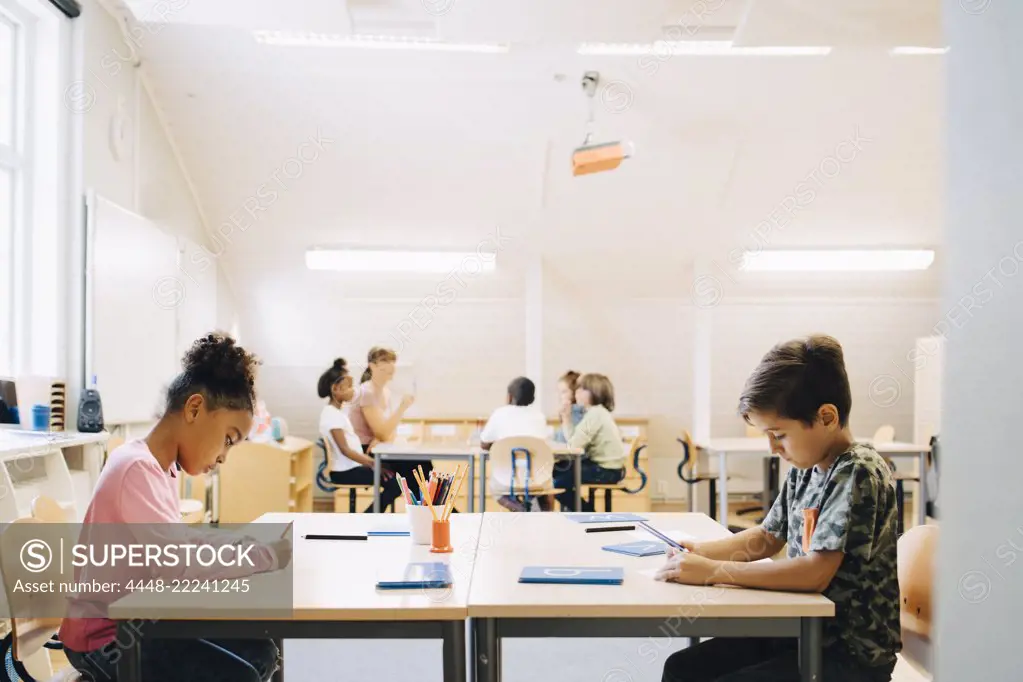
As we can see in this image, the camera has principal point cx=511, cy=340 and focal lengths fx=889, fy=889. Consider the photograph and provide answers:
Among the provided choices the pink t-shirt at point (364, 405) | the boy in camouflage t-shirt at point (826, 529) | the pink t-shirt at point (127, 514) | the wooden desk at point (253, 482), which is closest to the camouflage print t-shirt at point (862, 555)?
the boy in camouflage t-shirt at point (826, 529)

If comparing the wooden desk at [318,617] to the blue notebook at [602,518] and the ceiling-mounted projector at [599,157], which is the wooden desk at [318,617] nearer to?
the blue notebook at [602,518]

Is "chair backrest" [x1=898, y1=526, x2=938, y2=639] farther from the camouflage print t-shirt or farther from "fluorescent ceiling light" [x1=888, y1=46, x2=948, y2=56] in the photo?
"fluorescent ceiling light" [x1=888, y1=46, x2=948, y2=56]

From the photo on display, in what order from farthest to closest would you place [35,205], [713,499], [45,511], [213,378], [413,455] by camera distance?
[713,499] → [413,455] → [35,205] → [45,511] → [213,378]

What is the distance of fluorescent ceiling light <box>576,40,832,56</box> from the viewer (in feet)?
18.7

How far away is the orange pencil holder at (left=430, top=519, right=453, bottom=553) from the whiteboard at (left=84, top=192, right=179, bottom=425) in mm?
3332

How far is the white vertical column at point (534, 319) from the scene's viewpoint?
7660mm

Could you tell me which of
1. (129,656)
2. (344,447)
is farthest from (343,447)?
(129,656)

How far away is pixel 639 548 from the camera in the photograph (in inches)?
90.7

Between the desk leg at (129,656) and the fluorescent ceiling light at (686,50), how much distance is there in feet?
15.7

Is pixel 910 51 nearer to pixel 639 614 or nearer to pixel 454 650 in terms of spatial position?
pixel 639 614

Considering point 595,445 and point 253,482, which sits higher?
point 595,445

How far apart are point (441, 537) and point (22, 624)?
1.11m

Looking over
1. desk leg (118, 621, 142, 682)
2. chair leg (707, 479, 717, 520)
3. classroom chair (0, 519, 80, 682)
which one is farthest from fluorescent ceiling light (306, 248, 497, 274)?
desk leg (118, 621, 142, 682)

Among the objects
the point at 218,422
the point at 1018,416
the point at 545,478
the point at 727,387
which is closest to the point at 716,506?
the point at 727,387
